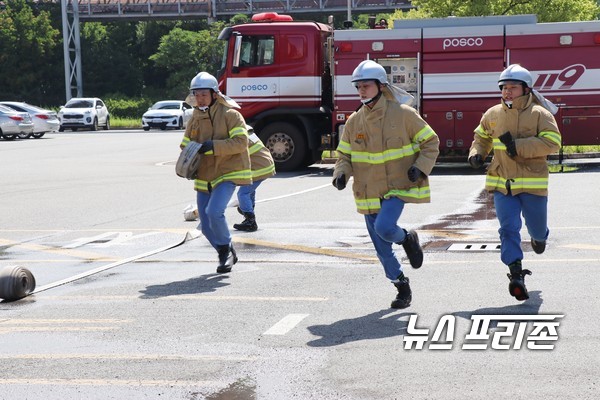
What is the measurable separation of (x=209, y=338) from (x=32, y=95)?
231 feet

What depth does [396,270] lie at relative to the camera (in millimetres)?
8297

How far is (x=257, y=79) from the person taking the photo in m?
23.4

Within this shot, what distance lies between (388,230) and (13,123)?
110 feet

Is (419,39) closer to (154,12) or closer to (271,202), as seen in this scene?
(271,202)

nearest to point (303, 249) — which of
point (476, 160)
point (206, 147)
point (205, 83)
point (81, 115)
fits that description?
point (206, 147)

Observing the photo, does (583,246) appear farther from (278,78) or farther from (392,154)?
(278,78)

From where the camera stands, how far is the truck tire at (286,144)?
2345cm

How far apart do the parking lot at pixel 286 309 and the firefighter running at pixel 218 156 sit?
1.26ft

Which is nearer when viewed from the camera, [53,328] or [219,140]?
[53,328]

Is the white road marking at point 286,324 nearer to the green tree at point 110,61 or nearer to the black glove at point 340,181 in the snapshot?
the black glove at point 340,181

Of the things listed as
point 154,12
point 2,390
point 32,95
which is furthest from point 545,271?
point 32,95

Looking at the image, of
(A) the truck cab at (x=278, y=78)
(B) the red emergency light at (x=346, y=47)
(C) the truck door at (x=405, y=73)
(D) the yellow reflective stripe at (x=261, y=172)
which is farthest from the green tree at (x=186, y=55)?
(D) the yellow reflective stripe at (x=261, y=172)

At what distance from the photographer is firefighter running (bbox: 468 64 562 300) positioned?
833cm

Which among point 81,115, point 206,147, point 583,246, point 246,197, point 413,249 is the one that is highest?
point 206,147
